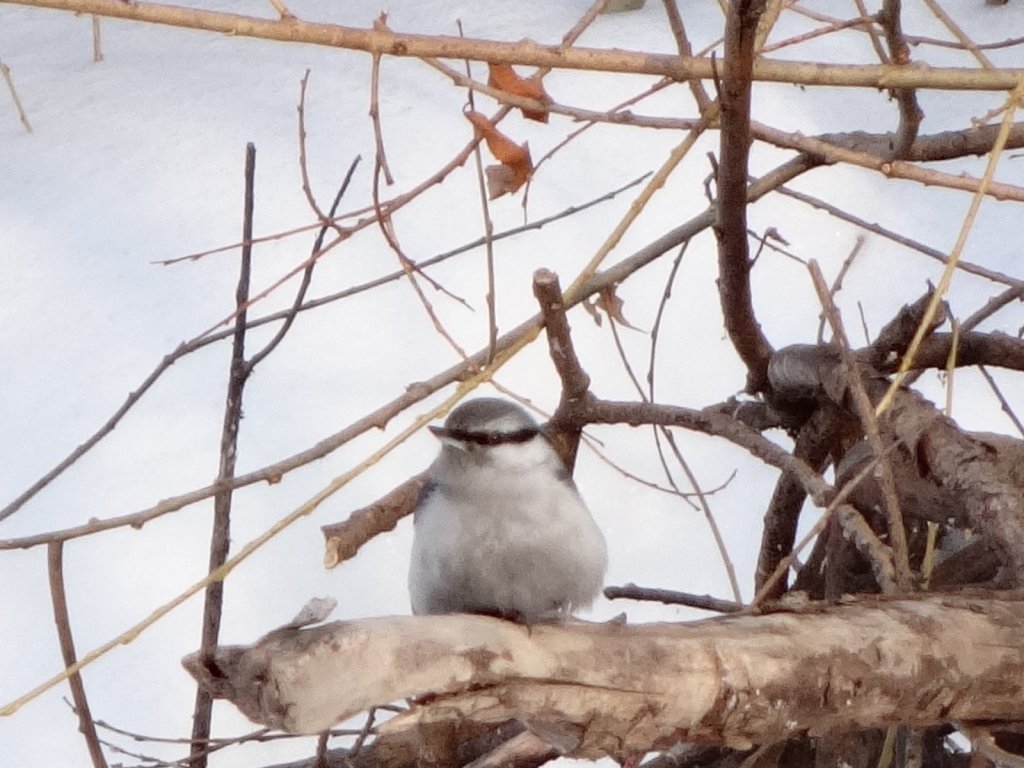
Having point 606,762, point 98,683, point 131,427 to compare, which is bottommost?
point 606,762

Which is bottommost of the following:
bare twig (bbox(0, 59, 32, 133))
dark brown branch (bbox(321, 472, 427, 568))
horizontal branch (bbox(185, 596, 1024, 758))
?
horizontal branch (bbox(185, 596, 1024, 758))

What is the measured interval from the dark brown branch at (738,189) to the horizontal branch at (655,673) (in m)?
0.43

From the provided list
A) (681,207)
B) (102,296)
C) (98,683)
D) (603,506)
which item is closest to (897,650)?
(603,506)

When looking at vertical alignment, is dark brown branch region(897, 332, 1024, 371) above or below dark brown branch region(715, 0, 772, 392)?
below

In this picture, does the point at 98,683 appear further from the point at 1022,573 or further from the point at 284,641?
the point at 1022,573

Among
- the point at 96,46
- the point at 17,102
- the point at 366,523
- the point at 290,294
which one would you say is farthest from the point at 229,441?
the point at 96,46

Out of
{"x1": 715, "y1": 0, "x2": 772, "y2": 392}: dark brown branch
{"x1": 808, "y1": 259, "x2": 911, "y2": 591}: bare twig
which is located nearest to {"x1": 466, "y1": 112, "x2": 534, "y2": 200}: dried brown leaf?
{"x1": 715, "y1": 0, "x2": 772, "y2": 392}: dark brown branch

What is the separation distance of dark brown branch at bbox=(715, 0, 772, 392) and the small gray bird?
0.94 ft

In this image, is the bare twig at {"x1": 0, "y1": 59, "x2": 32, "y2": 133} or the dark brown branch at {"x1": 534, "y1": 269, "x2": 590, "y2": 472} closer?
the dark brown branch at {"x1": 534, "y1": 269, "x2": 590, "y2": 472}

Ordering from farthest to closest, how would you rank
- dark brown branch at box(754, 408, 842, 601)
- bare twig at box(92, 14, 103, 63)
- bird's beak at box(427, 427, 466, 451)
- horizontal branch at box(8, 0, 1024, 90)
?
bare twig at box(92, 14, 103, 63) < dark brown branch at box(754, 408, 842, 601) < bird's beak at box(427, 427, 466, 451) < horizontal branch at box(8, 0, 1024, 90)

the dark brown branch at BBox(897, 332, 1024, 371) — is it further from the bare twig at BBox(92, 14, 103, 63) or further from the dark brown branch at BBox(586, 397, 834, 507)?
the bare twig at BBox(92, 14, 103, 63)

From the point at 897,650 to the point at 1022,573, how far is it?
0.20m

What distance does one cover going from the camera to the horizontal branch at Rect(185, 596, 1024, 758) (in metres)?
0.86

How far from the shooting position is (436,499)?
1.35 meters
